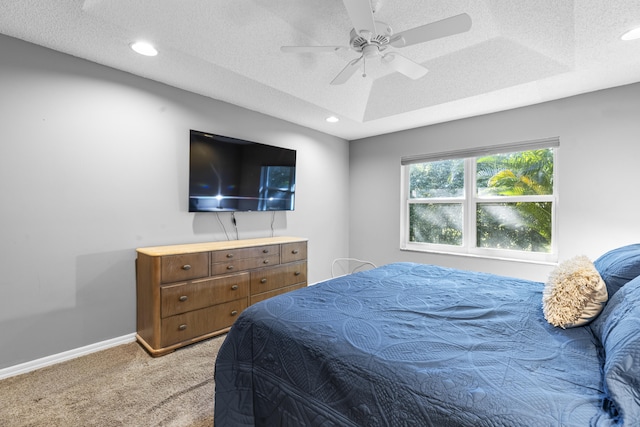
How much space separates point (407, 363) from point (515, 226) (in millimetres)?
3155

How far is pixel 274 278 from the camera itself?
3131 millimetres

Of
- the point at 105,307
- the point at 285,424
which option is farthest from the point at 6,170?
the point at 285,424

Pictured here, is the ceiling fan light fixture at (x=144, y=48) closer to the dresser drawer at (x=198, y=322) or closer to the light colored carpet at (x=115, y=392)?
the dresser drawer at (x=198, y=322)

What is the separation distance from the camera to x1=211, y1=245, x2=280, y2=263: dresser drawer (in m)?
2.63

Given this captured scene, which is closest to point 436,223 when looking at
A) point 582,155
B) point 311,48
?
point 582,155

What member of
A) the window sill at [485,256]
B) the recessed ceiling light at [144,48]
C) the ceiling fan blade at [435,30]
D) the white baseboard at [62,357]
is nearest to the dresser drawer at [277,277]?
the white baseboard at [62,357]

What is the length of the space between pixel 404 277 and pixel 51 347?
106 inches

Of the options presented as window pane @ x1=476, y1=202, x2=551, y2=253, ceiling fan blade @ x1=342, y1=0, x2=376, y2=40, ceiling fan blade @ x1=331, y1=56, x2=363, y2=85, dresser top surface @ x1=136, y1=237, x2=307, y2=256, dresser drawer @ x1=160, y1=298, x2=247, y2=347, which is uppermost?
ceiling fan blade @ x1=342, y1=0, x2=376, y2=40

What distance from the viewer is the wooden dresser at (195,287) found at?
2320mm

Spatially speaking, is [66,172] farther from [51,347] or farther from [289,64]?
[289,64]

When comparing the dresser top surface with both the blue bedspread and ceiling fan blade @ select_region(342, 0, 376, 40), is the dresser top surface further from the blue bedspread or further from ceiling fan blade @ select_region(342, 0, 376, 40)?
ceiling fan blade @ select_region(342, 0, 376, 40)

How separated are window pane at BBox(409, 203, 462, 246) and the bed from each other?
2.19 metres

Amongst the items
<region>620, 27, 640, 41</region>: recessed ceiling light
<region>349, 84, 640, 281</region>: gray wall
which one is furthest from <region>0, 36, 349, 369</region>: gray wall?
<region>620, 27, 640, 41</region>: recessed ceiling light

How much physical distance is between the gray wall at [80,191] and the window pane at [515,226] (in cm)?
316
